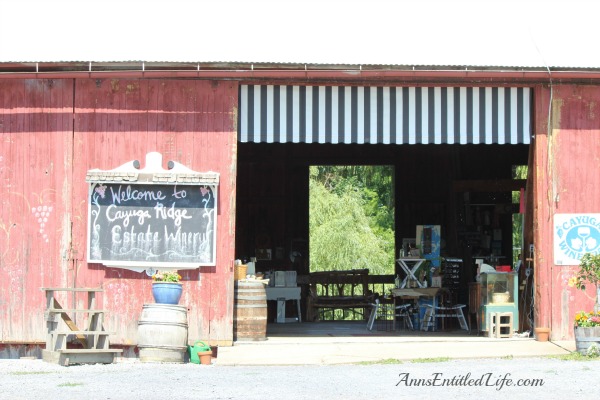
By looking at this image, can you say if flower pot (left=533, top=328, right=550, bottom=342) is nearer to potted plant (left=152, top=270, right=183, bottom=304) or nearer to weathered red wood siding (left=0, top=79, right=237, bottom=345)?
weathered red wood siding (left=0, top=79, right=237, bottom=345)

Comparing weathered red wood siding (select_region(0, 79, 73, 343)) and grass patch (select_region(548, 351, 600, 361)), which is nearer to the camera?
grass patch (select_region(548, 351, 600, 361))

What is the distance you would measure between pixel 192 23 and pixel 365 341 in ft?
16.7

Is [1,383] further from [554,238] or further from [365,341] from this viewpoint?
[554,238]

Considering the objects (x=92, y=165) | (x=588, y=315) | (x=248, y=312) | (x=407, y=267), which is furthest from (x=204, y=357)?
(x=407, y=267)

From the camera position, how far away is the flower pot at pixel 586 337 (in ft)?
38.9

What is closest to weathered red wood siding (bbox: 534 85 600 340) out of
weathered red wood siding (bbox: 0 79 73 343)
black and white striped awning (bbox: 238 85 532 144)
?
black and white striped awning (bbox: 238 85 532 144)

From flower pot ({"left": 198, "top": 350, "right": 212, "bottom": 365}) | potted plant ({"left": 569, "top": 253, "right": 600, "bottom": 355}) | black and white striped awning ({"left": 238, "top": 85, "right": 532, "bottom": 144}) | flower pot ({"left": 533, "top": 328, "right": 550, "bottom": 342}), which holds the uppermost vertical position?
black and white striped awning ({"left": 238, "top": 85, "right": 532, "bottom": 144})

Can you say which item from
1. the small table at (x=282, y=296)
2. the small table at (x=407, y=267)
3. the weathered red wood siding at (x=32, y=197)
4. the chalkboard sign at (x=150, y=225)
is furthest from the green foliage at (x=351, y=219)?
the weathered red wood siding at (x=32, y=197)

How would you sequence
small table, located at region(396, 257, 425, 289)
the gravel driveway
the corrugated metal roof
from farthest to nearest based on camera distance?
small table, located at region(396, 257, 425, 289) → the corrugated metal roof → the gravel driveway

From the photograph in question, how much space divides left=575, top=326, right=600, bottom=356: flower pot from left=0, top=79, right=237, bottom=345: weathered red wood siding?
14.0 ft

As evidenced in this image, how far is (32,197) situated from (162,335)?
2.58m

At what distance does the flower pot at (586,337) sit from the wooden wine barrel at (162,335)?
468cm

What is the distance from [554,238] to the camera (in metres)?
13.1

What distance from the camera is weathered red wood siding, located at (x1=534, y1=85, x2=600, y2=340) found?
13117mm
